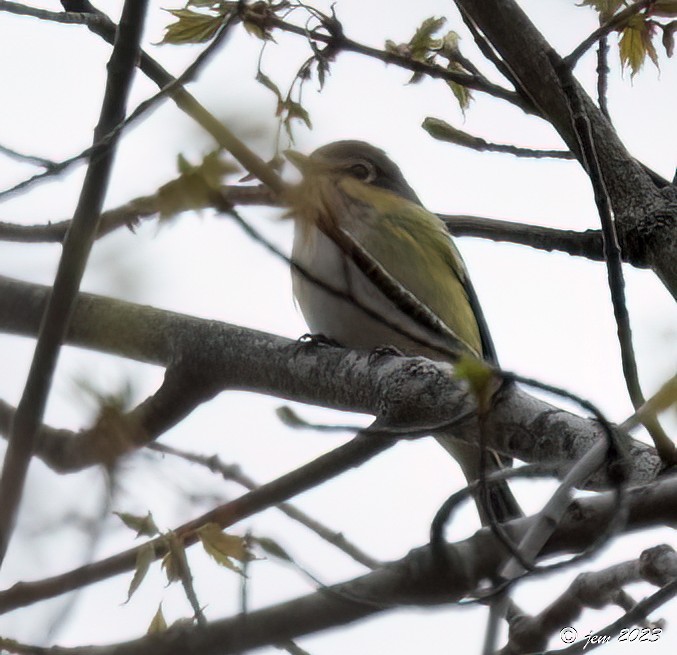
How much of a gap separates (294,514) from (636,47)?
170 cm

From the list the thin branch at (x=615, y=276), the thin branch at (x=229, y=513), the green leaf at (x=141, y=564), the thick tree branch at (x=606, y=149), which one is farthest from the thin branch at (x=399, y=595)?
the thick tree branch at (x=606, y=149)

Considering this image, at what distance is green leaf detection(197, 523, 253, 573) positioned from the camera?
2229 millimetres

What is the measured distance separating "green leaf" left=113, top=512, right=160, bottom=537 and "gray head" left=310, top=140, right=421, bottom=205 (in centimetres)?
290

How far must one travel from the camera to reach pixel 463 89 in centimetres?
340

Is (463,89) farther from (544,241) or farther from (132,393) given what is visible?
(132,393)

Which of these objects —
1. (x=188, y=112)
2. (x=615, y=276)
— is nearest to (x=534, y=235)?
(x=615, y=276)

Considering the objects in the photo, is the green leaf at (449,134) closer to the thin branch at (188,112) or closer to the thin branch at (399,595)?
the thin branch at (188,112)

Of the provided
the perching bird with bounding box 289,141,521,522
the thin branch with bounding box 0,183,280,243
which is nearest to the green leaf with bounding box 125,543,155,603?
the thin branch with bounding box 0,183,280,243

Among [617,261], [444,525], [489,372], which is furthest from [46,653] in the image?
[617,261]

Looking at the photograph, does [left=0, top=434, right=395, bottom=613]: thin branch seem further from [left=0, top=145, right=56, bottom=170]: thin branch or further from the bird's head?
the bird's head

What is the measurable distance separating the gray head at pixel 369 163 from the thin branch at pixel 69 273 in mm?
2958

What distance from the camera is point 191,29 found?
273 cm

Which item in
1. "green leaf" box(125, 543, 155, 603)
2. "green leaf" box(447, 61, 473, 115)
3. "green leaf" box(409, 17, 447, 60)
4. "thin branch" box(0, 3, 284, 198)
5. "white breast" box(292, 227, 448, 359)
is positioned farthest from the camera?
"white breast" box(292, 227, 448, 359)

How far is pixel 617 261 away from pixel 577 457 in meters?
0.42
